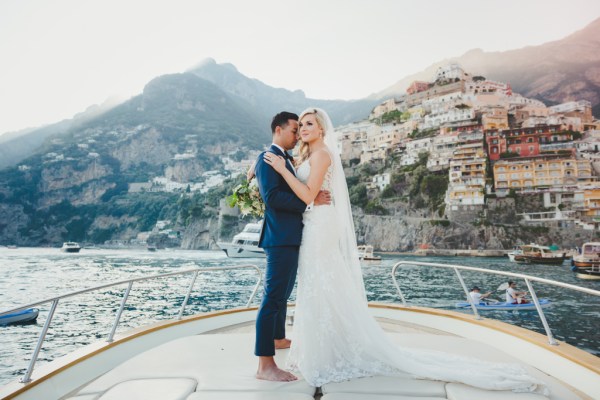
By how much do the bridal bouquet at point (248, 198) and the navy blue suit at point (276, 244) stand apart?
0.48 metres

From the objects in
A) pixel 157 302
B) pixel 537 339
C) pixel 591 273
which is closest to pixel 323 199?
pixel 537 339

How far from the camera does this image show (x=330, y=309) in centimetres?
186

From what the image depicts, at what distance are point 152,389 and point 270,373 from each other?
51cm

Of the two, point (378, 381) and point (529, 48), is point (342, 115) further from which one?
point (378, 381)

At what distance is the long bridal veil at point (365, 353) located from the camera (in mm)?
1566

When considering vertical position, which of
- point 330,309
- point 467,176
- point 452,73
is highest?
point 452,73

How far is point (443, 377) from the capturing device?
1603 millimetres

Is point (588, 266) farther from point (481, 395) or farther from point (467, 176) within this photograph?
point (467, 176)

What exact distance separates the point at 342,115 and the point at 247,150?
127 ft

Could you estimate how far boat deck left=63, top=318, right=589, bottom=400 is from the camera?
1.47 meters

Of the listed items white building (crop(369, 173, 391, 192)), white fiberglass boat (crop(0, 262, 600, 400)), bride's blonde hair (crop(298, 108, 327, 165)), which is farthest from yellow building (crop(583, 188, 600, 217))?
bride's blonde hair (crop(298, 108, 327, 165))

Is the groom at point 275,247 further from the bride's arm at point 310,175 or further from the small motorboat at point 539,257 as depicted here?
the small motorboat at point 539,257

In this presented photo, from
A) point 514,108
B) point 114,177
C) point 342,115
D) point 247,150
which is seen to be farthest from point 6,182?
point 514,108

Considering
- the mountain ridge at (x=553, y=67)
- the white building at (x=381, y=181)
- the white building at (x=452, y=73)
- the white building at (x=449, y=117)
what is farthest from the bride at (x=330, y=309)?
the mountain ridge at (x=553, y=67)
